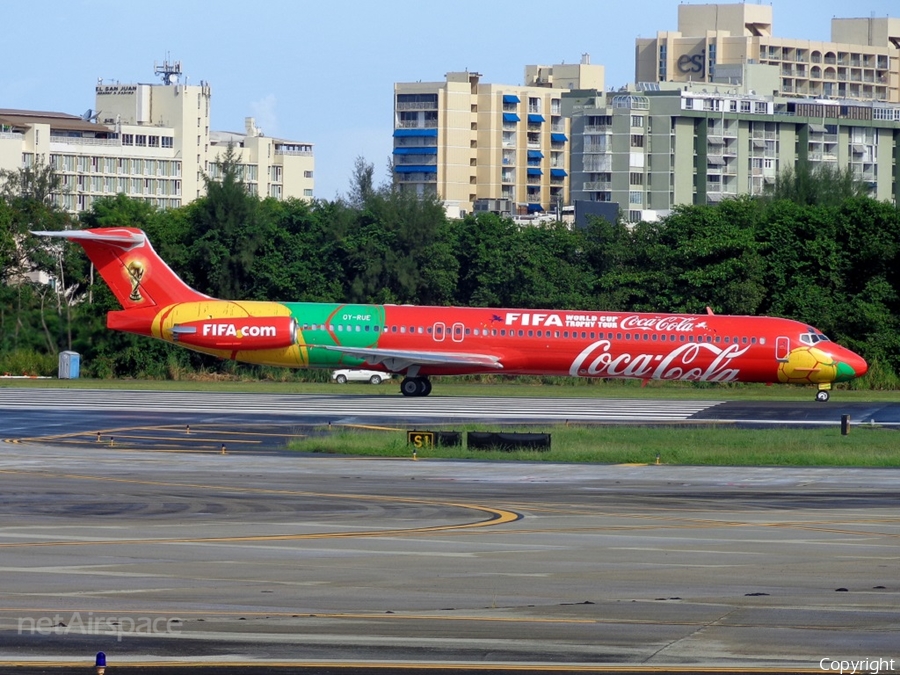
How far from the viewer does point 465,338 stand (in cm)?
5025

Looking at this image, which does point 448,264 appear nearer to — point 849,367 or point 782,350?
point 782,350

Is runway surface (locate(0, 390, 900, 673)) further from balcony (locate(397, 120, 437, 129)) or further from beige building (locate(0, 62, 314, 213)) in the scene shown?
balcony (locate(397, 120, 437, 129))

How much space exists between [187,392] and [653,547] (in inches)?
1442

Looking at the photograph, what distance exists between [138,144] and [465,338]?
142m

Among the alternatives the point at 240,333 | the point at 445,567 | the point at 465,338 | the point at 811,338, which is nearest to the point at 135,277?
the point at 240,333

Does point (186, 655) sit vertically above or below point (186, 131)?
below

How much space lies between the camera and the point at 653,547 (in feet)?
59.6

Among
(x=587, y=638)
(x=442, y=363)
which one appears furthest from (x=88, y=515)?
(x=442, y=363)

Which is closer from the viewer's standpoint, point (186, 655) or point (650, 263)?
point (186, 655)

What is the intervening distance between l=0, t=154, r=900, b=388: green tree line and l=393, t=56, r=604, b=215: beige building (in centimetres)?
11169

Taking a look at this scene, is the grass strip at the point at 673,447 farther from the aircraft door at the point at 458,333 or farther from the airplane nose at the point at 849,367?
the aircraft door at the point at 458,333

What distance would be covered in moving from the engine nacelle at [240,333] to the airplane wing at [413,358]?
5.76 feet

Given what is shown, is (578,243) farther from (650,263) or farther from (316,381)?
(316,381)

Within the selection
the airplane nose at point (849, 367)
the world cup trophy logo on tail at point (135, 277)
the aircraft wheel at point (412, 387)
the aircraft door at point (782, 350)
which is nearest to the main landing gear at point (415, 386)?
the aircraft wheel at point (412, 387)
